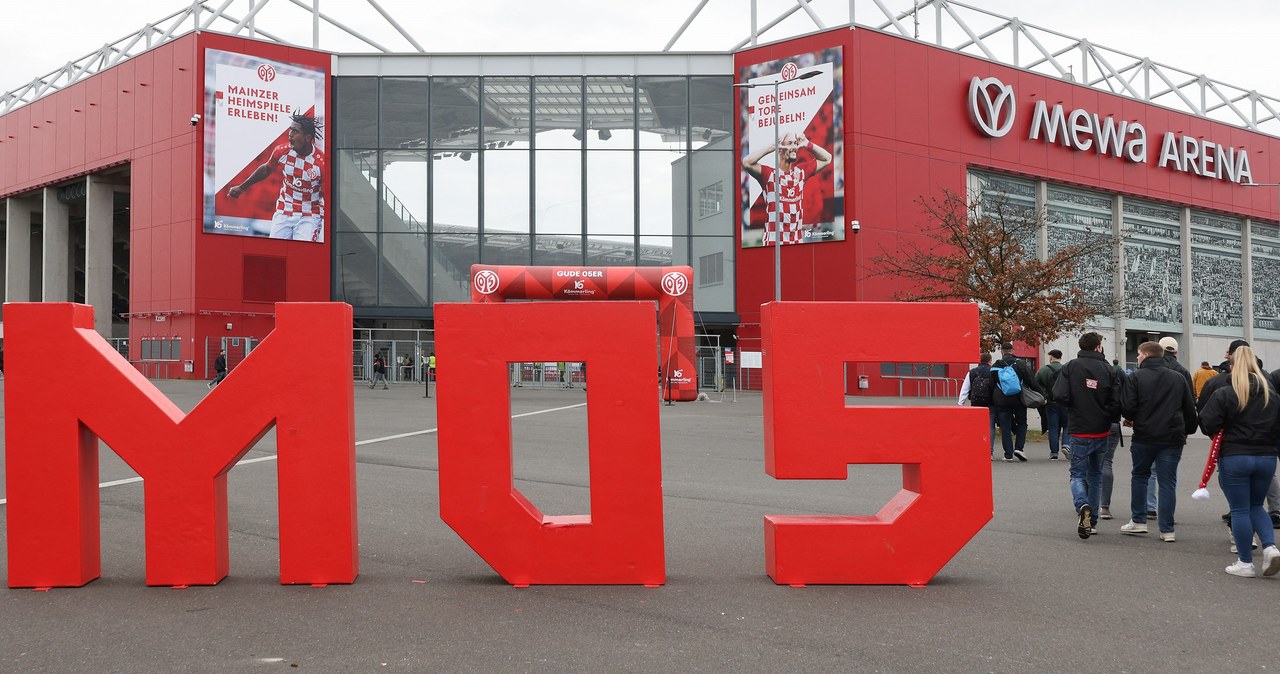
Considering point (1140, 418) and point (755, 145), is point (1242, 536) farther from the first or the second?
point (755, 145)

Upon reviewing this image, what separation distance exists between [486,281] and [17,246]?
31.6m

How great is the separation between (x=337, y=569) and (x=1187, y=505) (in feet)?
27.0

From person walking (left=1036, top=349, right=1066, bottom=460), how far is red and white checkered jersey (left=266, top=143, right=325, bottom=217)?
2901 cm

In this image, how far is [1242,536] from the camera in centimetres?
655

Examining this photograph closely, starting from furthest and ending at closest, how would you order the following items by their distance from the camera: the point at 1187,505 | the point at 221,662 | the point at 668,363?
the point at 668,363 → the point at 1187,505 → the point at 221,662

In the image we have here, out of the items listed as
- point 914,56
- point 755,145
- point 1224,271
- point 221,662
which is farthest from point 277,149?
point 1224,271

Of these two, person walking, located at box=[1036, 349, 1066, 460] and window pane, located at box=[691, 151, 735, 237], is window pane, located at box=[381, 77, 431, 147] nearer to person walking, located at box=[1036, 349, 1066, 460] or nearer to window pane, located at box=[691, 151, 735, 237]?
window pane, located at box=[691, 151, 735, 237]

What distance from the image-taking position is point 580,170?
38.2 m

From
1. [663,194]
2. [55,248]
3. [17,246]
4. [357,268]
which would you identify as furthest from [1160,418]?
[17,246]

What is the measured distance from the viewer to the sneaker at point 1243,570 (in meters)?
6.56

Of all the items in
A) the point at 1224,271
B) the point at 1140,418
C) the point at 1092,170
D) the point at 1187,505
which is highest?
the point at 1092,170

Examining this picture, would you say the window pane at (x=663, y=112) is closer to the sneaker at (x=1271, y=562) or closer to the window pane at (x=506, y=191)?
the window pane at (x=506, y=191)

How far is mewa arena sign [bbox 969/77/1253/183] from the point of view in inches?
1427

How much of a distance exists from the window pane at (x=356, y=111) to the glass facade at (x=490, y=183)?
0.04m
